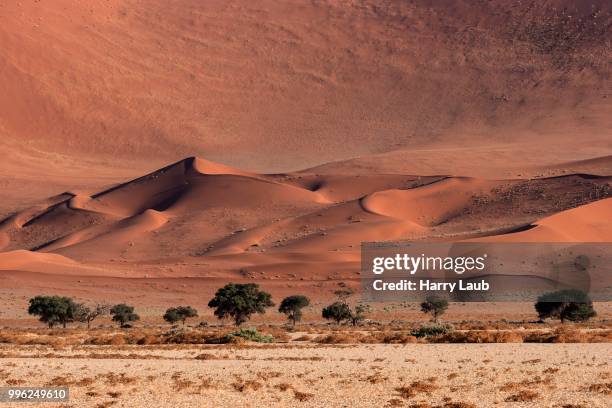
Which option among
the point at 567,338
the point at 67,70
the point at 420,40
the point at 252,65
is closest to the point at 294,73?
the point at 252,65

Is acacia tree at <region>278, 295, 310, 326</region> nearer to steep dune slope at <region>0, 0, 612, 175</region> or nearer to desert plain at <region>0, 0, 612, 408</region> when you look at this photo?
desert plain at <region>0, 0, 612, 408</region>

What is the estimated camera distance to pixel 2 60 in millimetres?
148000

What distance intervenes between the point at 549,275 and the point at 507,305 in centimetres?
365

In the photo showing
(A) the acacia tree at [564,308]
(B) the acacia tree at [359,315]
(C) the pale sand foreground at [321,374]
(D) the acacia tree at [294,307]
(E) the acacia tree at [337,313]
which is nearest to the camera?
(C) the pale sand foreground at [321,374]

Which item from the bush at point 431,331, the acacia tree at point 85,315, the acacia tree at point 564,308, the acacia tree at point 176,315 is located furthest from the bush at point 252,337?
the acacia tree at point 564,308

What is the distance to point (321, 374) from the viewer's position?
75.7ft

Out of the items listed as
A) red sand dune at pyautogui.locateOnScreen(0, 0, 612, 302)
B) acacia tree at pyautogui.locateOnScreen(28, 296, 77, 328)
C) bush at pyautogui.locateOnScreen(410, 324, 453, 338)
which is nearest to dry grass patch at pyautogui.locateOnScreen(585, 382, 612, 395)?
bush at pyautogui.locateOnScreen(410, 324, 453, 338)

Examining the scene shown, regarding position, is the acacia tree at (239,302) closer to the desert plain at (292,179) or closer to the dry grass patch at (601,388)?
the desert plain at (292,179)

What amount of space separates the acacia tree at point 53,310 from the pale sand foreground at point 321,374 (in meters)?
19.7

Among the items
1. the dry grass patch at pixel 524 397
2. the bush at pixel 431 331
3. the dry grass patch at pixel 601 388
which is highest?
the bush at pixel 431 331

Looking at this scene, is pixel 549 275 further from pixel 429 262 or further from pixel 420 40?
pixel 420 40

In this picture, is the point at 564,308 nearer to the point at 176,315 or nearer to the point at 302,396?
the point at 176,315

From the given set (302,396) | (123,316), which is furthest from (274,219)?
(302,396)

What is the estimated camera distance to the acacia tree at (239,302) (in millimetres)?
50688
